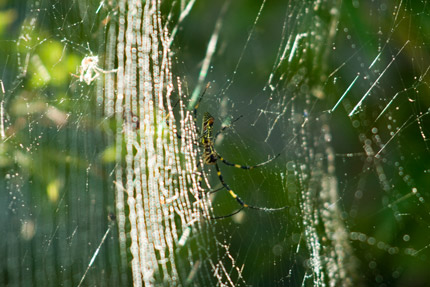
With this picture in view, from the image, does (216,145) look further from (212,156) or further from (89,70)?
(89,70)

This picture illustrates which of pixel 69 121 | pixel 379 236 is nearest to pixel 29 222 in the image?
pixel 69 121

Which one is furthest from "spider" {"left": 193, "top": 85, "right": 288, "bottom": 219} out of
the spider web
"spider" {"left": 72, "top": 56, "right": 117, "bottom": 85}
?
"spider" {"left": 72, "top": 56, "right": 117, "bottom": 85}

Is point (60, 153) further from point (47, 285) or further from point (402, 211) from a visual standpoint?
point (402, 211)

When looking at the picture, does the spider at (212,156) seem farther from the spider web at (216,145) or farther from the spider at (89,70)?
the spider at (89,70)

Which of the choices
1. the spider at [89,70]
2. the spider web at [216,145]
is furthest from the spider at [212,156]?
the spider at [89,70]

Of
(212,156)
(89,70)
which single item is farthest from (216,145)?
(89,70)
